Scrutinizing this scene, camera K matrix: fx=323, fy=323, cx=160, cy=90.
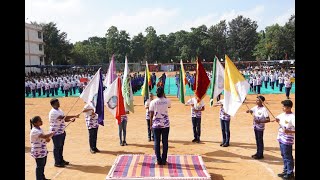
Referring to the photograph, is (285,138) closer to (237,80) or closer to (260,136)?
(260,136)

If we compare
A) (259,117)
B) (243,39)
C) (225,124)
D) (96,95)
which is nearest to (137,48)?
(243,39)

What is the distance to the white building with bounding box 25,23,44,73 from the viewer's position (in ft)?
187

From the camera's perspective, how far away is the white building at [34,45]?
56856mm

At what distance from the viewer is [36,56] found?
194 ft

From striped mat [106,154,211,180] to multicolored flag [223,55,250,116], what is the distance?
5.72 feet

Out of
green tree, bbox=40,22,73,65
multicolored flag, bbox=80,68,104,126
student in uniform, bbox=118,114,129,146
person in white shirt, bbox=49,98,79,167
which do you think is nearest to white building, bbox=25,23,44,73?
green tree, bbox=40,22,73,65

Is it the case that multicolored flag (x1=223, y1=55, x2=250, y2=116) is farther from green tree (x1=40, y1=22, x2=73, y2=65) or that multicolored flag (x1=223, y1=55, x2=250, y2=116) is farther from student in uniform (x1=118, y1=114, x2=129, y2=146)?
green tree (x1=40, y1=22, x2=73, y2=65)

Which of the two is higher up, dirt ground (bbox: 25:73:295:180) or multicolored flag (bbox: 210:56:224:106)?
multicolored flag (bbox: 210:56:224:106)

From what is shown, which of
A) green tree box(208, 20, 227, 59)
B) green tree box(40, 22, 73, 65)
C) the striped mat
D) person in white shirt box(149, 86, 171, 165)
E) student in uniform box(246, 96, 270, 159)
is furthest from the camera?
green tree box(208, 20, 227, 59)

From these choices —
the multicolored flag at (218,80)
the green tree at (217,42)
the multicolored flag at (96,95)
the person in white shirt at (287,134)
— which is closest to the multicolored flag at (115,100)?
the multicolored flag at (96,95)

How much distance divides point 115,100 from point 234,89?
146 inches

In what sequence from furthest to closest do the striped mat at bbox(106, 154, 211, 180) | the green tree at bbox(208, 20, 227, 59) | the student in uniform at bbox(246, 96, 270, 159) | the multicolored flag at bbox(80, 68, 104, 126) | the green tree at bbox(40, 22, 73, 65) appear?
the green tree at bbox(208, 20, 227, 59) < the green tree at bbox(40, 22, 73, 65) < the multicolored flag at bbox(80, 68, 104, 126) < the student in uniform at bbox(246, 96, 270, 159) < the striped mat at bbox(106, 154, 211, 180)
